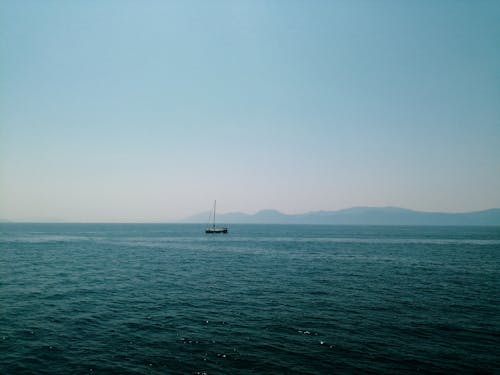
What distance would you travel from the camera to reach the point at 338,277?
153 ft

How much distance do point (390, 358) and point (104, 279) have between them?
1548 inches

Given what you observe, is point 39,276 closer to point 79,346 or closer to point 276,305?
point 79,346

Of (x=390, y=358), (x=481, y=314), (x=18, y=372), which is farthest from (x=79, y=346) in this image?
(x=481, y=314)

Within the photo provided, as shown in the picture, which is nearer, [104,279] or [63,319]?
[63,319]

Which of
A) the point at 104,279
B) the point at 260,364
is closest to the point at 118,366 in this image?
the point at 260,364

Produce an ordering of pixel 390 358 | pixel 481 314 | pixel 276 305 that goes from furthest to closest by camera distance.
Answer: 1. pixel 276 305
2. pixel 481 314
3. pixel 390 358

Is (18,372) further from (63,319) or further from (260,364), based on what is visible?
(260,364)

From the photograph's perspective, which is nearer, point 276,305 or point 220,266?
point 276,305

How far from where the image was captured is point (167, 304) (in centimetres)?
3183

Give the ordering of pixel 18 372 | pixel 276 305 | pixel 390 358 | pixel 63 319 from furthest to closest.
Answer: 1. pixel 276 305
2. pixel 63 319
3. pixel 390 358
4. pixel 18 372

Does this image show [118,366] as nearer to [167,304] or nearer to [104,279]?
[167,304]

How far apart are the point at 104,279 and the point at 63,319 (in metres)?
18.2

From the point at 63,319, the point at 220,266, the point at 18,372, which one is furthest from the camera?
the point at 220,266

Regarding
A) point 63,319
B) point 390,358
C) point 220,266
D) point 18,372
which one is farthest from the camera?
point 220,266
